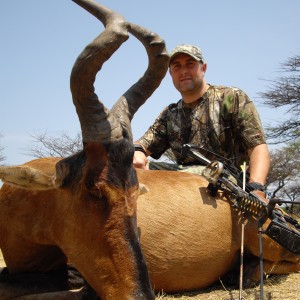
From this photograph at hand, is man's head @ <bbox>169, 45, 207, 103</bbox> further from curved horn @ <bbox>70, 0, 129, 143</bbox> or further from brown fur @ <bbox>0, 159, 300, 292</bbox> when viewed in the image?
curved horn @ <bbox>70, 0, 129, 143</bbox>

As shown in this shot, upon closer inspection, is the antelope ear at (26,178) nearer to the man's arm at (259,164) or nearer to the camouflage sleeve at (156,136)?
the man's arm at (259,164)

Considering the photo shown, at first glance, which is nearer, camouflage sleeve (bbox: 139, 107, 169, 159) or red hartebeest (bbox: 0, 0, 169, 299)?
red hartebeest (bbox: 0, 0, 169, 299)

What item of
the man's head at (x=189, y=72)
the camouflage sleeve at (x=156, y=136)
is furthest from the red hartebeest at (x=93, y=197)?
the camouflage sleeve at (x=156, y=136)

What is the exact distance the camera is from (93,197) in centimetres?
383

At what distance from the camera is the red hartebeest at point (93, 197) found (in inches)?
146

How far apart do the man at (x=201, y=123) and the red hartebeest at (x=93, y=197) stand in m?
2.19

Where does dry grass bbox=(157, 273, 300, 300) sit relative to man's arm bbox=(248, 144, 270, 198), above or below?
below

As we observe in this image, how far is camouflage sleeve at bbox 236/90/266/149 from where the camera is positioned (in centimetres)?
659

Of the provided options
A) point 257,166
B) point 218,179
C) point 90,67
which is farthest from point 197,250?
point 90,67

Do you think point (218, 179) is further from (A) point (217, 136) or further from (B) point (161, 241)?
(A) point (217, 136)

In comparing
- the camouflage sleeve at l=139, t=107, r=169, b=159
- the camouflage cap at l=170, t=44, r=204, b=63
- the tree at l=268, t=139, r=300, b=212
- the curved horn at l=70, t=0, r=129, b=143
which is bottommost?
the tree at l=268, t=139, r=300, b=212

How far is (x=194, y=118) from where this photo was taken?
23.5 feet

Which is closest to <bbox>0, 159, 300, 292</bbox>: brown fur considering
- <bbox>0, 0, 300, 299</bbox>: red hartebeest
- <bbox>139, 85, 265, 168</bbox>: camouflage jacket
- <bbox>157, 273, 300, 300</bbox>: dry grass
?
<bbox>0, 0, 300, 299</bbox>: red hartebeest

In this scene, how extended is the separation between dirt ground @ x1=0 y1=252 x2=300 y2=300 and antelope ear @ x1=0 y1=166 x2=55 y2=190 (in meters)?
Result: 1.80
